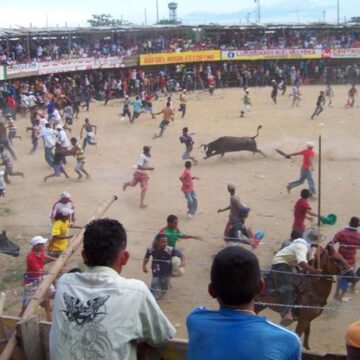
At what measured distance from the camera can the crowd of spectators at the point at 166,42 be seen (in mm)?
33438

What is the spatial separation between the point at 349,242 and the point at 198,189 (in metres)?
6.69

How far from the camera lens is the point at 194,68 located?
123ft

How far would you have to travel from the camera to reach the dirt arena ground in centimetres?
924

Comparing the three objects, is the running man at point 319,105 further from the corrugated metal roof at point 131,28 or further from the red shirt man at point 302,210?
the corrugated metal roof at point 131,28

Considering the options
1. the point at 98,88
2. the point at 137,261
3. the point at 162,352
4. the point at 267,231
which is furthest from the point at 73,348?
the point at 98,88

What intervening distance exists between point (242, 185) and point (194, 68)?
23529mm

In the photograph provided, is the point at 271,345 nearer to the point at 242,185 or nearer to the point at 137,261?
the point at 137,261

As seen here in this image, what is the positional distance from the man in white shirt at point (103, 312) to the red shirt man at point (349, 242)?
598 cm

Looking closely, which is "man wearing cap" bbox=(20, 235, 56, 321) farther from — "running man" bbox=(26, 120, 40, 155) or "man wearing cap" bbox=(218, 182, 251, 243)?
"running man" bbox=(26, 120, 40, 155)

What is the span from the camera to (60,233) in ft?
29.9

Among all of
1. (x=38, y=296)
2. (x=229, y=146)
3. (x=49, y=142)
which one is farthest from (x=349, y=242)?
(x=49, y=142)

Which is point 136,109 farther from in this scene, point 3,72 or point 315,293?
point 315,293

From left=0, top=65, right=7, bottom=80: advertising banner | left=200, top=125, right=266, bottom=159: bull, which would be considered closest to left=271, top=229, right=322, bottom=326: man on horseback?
left=200, top=125, right=266, bottom=159: bull

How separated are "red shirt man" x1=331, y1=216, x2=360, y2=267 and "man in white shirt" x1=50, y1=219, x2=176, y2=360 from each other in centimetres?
598
